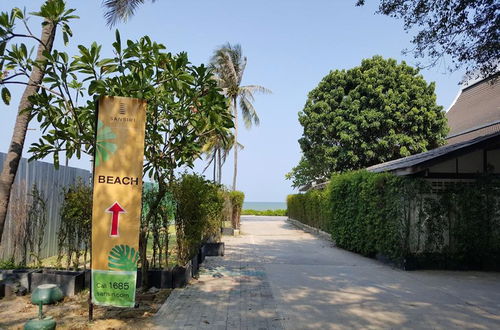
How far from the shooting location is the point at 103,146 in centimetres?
488

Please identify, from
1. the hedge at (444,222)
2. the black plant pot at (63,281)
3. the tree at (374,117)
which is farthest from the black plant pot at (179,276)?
the tree at (374,117)

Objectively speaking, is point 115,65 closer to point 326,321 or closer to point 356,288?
point 326,321

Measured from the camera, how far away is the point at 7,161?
6512 millimetres

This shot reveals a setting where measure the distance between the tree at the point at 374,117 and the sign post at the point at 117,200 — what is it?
19.5m

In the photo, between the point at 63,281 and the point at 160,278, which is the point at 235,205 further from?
the point at 63,281

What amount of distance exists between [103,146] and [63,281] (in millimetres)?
2784

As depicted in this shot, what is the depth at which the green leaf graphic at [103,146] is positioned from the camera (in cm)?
487

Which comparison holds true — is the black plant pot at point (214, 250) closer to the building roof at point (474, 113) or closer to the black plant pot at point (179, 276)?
the black plant pot at point (179, 276)

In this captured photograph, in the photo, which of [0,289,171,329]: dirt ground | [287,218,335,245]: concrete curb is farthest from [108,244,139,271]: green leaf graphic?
[287,218,335,245]: concrete curb

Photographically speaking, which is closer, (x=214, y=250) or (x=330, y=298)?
(x=330, y=298)

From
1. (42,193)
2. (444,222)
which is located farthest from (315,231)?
(42,193)

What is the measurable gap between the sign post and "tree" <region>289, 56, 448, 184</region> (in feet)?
63.9

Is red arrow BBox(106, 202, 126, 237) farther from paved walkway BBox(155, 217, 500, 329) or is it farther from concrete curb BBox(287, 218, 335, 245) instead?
concrete curb BBox(287, 218, 335, 245)

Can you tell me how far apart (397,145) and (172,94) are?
19.5 meters
